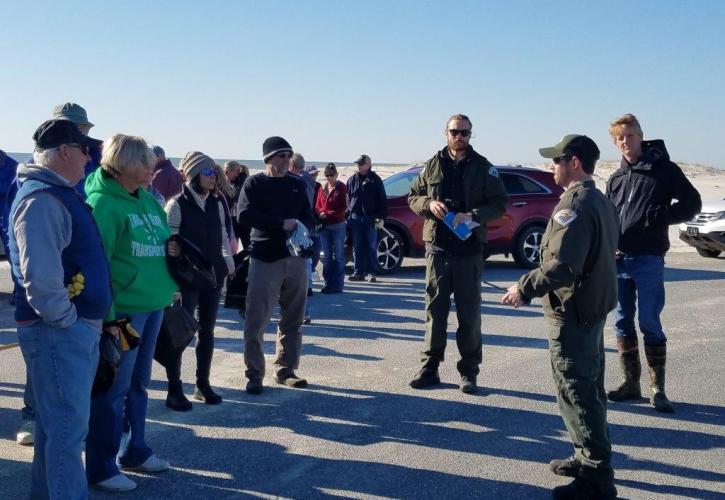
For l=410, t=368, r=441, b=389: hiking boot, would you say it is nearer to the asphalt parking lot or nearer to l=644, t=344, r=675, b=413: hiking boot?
the asphalt parking lot

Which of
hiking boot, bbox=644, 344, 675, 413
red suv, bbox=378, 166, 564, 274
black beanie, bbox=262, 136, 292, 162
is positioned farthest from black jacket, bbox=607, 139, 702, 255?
red suv, bbox=378, 166, 564, 274

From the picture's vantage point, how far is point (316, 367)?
24.9 ft

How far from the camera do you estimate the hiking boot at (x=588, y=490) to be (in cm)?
453

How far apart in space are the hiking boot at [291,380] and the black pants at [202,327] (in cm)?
75

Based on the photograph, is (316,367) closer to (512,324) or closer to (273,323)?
(273,323)

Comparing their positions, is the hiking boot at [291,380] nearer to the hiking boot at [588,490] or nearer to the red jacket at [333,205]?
the hiking boot at [588,490]

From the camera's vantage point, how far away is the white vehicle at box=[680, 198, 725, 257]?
49.2 feet

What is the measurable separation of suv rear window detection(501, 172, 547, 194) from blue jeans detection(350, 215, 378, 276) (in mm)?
2772

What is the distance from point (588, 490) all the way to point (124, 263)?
8.98 feet

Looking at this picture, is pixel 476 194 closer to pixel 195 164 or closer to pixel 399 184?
pixel 195 164

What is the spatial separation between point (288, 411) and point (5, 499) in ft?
7.12

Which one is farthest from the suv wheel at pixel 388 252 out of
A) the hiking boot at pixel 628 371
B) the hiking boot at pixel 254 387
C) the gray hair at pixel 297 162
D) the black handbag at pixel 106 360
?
the black handbag at pixel 106 360

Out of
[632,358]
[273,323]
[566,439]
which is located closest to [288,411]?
[566,439]

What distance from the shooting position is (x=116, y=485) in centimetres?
466
